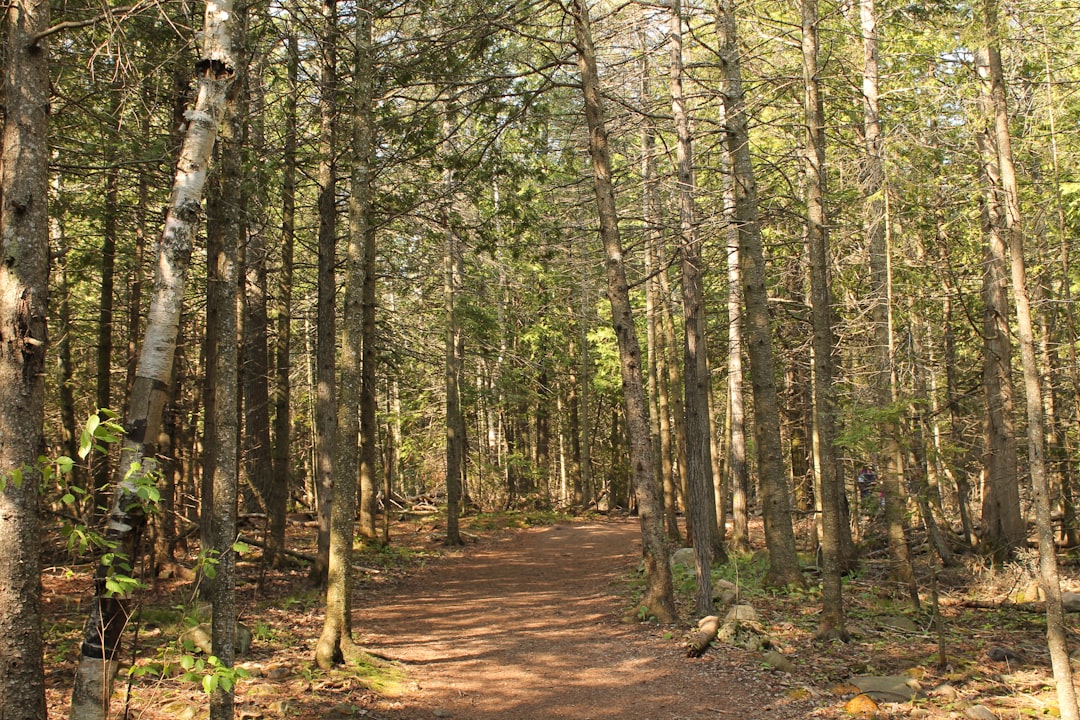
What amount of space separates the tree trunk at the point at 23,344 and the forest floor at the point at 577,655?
0.83 metres

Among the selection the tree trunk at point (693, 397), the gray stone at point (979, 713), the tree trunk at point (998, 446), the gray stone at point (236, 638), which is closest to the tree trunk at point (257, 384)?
the gray stone at point (236, 638)

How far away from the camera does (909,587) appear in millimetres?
10438

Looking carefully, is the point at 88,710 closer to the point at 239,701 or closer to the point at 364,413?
the point at 239,701

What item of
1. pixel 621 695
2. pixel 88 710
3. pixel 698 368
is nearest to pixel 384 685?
pixel 621 695

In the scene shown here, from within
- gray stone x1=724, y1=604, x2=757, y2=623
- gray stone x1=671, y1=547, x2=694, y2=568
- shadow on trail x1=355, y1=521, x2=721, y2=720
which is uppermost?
gray stone x1=724, y1=604, x2=757, y2=623

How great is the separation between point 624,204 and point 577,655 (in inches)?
468

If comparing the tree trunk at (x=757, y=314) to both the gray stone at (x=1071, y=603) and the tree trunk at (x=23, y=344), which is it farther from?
the tree trunk at (x=23, y=344)

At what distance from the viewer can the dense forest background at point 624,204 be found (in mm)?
7773

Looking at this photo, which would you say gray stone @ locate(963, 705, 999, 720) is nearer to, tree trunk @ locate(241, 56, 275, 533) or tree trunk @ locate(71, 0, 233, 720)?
tree trunk @ locate(71, 0, 233, 720)

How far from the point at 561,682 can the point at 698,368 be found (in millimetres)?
4551

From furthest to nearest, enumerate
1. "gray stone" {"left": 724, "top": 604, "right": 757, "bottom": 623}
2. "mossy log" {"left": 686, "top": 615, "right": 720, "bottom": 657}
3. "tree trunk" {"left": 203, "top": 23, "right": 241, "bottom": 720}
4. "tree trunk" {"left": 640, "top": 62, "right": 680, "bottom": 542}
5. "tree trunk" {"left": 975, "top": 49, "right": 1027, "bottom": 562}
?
"tree trunk" {"left": 640, "top": 62, "right": 680, "bottom": 542} → "tree trunk" {"left": 975, "top": 49, "right": 1027, "bottom": 562} → "gray stone" {"left": 724, "top": 604, "right": 757, "bottom": 623} → "mossy log" {"left": 686, "top": 615, "right": 720, "bottom": 657} → "tree trunk" {"left": 203, "top": 23, "right": 241, "bottom": 720}

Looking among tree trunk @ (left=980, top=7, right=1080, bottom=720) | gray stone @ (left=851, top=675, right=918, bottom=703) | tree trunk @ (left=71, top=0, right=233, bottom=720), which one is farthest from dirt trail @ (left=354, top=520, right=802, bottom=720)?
tree trunk @ (left=71, top=0, right=233, bottom=720)

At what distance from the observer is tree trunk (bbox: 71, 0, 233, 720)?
4.25 meters

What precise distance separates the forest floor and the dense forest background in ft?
3.53
